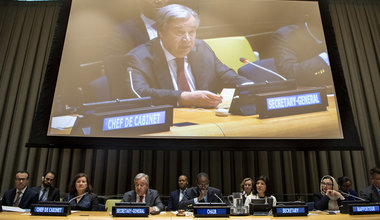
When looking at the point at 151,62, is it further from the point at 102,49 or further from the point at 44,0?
the point at 44,0

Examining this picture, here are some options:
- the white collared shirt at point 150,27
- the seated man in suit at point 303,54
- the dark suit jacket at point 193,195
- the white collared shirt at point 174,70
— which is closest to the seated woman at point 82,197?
the dark suit jacket at point 193,195

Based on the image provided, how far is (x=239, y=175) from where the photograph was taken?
486 cm

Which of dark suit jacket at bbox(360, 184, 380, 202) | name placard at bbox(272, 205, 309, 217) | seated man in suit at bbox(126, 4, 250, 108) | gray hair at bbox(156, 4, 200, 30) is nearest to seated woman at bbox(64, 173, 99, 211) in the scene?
seated man in suit at bbox(126, 4, 250, 108)

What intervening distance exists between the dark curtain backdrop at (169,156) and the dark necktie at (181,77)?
54.4 inches

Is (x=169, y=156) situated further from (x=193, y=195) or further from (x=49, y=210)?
(x=49, y=210)

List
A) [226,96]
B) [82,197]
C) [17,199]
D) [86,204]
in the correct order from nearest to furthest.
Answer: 1. [86,204]
2. [82,197]
3. [17,199]
4. [226,96]

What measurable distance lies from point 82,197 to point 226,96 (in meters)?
2.23

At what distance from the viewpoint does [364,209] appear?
2066mm

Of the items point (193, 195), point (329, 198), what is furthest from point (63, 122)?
point (329, 198)

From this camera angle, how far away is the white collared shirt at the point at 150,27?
165 inches

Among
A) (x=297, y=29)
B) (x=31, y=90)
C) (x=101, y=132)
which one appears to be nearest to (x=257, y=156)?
(x=297, y=29)

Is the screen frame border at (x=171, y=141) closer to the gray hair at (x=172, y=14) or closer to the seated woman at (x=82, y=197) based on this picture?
the seated woman at (x=82, y=197)

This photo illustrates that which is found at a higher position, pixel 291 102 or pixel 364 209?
pixel 291 102

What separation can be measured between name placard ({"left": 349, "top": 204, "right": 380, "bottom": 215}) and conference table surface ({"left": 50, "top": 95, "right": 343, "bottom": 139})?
1722 millimetres
